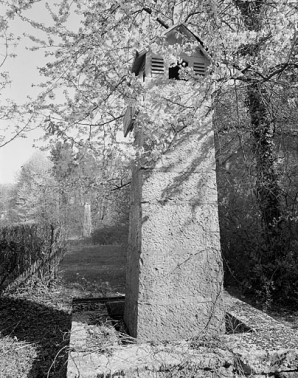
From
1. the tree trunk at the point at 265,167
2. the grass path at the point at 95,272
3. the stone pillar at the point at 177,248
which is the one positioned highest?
the tree trunk at the point at 265,167

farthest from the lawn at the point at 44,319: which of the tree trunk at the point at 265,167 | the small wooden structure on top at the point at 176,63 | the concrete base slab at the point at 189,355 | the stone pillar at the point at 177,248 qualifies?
the tree trunk at the point at 265,167

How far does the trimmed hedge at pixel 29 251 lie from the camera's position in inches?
217

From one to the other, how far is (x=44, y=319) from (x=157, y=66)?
358 centimetres

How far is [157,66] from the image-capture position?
2393mm

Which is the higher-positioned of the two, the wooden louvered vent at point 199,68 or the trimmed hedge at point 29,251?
the wooden louvered vent at point 199,68

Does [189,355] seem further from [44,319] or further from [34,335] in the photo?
[44,319]

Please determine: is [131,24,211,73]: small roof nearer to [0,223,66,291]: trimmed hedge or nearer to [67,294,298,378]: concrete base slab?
[67,294,298,378]: concrete base slab

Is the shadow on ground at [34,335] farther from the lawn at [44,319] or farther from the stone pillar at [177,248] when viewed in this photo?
the stone pillar at [177,248]

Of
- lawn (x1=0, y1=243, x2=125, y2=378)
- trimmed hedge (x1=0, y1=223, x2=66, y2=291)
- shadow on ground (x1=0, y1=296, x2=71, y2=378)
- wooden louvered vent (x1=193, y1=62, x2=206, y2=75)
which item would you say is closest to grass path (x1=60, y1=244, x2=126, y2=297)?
lawn (x1=0, y1=243, x2=125, y2=378)

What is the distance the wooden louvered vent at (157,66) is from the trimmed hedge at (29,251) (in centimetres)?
424

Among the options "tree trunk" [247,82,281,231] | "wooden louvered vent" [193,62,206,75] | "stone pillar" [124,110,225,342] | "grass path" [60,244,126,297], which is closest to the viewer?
"stone pillar" [124,110,225,342]

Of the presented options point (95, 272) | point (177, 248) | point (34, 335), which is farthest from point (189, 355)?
point (95, 272)

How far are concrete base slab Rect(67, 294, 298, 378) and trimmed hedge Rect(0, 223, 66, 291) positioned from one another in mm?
3774

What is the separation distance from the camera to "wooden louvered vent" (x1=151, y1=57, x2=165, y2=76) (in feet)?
7.82
